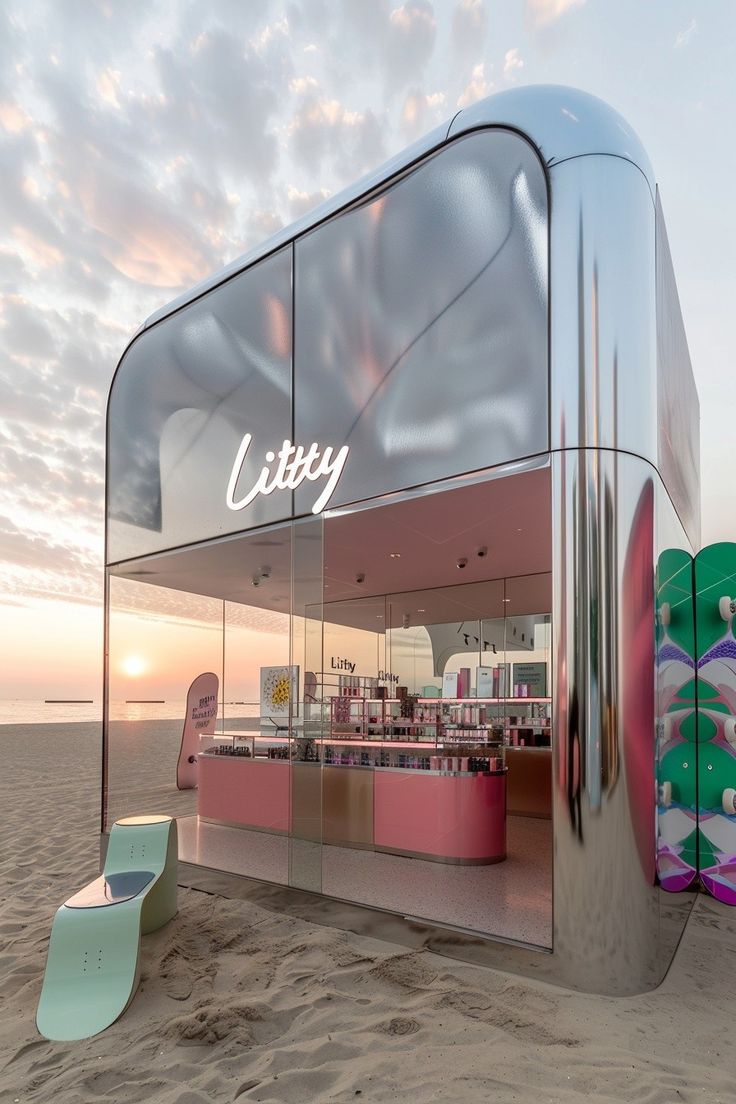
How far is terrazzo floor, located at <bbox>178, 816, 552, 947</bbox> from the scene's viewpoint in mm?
4168

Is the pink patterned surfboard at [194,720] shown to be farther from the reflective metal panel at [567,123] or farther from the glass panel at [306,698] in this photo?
the reflective metal panel at [567,123]

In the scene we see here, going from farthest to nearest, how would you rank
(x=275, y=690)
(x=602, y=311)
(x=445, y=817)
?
(x=275, y=690), (x=445, y=817), (x=602, y=311)

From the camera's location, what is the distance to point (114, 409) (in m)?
6.88

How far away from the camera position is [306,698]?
17.1 ft

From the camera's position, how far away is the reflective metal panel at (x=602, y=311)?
11.7ft

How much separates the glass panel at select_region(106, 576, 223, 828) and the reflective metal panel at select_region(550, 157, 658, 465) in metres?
4.10

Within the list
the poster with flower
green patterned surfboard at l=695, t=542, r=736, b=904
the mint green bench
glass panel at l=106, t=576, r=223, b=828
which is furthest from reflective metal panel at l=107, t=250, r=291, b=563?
green patterned surfboard at l=695, t=542, r=736, b=904

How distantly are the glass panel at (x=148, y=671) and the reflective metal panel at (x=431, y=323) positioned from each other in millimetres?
2683

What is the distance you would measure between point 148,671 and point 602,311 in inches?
229

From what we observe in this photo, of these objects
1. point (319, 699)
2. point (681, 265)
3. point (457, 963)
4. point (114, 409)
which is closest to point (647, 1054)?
point (457, 963)

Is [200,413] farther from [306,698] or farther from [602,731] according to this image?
[602,731]

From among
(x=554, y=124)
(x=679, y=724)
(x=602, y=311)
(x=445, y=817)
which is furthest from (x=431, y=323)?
(x=445, y=817)

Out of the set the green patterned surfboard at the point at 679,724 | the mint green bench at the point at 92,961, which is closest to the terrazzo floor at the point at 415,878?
the green patterned surfboard at the point at 679,724

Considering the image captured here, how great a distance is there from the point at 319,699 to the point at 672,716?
8.38 feet
